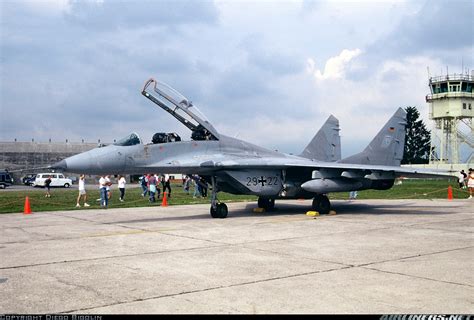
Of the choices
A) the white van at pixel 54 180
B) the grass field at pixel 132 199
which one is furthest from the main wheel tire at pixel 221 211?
the white van at pixel 54 180

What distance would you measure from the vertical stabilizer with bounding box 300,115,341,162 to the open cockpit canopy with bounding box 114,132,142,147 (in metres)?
8.60

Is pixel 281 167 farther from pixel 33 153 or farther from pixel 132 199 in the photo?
pixel 33 153

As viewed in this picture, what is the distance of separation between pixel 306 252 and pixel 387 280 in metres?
2.45

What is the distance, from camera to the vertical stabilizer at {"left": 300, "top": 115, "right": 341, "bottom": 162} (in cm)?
2034

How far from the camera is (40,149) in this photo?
72.6 meters

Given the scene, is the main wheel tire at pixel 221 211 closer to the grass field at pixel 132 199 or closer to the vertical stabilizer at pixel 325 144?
the vertical stabilizer at pixel 325 144

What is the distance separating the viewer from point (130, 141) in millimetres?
13641

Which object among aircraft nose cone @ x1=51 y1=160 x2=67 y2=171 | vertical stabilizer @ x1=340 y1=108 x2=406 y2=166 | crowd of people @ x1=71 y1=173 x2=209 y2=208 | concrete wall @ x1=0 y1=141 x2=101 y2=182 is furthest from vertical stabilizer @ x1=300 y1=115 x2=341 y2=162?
concrete wall @ x1=0 y1=141 x2=101 y2=182

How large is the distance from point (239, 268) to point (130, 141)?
7472 millimetres

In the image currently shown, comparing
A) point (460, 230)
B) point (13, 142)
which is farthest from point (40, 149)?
point (460, 230)

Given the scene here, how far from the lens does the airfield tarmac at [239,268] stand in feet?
17.2

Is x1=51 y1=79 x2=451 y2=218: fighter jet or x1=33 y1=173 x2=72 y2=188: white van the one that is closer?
x1=51 y1=79 x2=451 y2=218: fighter jet

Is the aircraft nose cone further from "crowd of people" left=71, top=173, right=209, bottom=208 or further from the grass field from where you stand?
the grass field

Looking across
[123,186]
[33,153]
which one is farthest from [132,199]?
[33,153]
